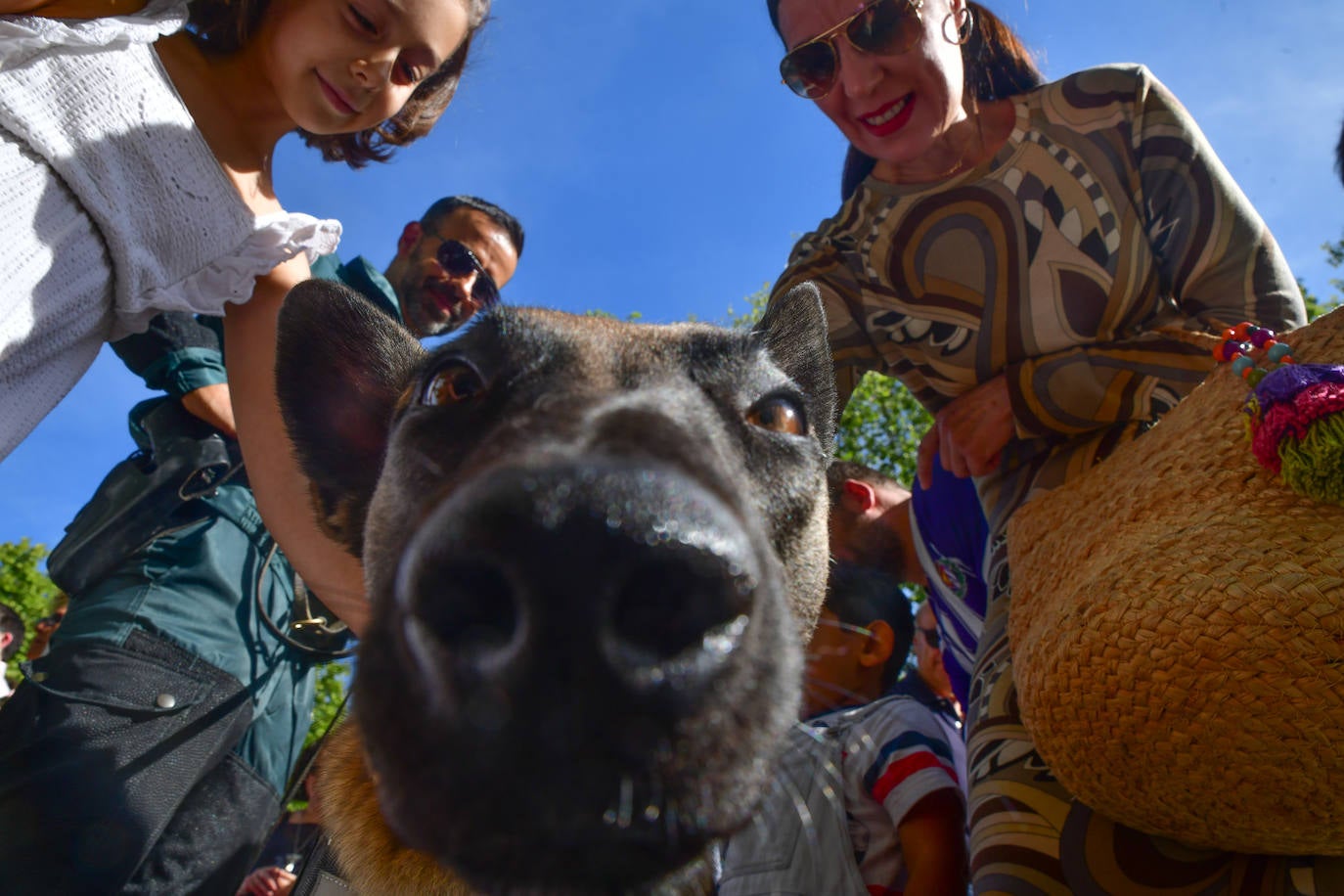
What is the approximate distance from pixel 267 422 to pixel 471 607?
209 centimetres

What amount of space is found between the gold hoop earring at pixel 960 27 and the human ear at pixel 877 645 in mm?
2776

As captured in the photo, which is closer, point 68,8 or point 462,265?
point 68,8

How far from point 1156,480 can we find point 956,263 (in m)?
1.30

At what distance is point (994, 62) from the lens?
3.32 metres

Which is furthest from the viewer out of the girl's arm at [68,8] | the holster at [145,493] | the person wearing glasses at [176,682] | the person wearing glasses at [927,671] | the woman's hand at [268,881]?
the woman's hand at [268,881]

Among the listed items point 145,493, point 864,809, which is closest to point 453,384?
point 145,493

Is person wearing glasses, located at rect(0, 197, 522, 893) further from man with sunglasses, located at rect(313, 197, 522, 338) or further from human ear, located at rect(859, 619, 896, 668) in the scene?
human ear, located at rect(859, 619, 896, 668)

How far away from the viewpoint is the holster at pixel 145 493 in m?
2.94

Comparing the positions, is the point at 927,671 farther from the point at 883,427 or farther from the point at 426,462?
the point at 883,427

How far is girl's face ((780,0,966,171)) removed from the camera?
3100 millimetres

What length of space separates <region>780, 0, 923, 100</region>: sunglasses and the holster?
304 centimetres

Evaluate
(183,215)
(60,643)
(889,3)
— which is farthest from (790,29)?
(60,643)

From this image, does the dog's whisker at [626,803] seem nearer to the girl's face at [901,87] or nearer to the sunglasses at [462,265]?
the girl's face at [901,87]

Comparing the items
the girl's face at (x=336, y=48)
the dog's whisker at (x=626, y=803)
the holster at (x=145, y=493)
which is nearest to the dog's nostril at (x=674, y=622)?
the dog's whisker at (x=626, y=803)
